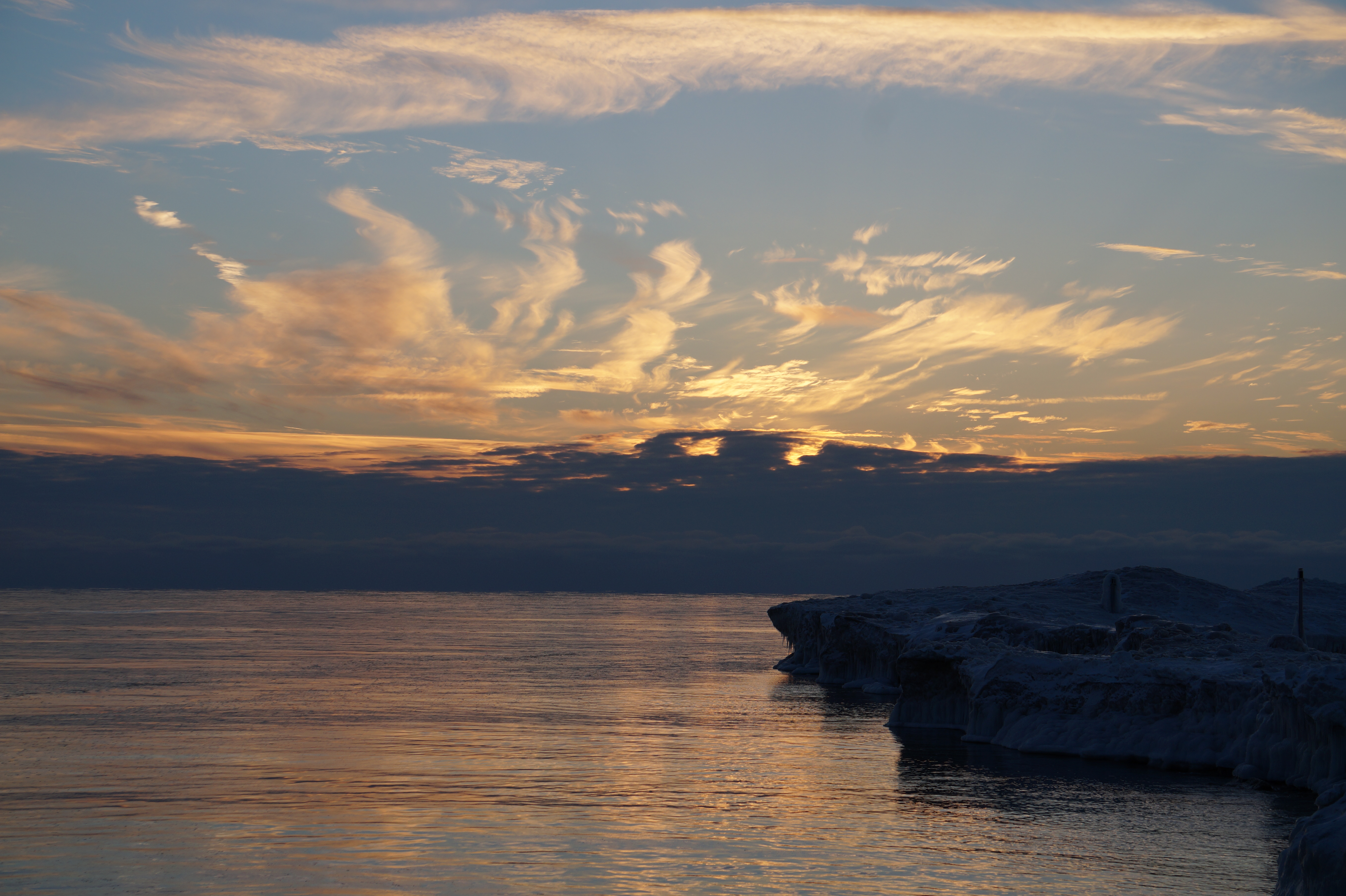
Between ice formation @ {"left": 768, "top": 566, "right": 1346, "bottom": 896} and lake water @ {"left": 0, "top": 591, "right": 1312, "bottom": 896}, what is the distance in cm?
127

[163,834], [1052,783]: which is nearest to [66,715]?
[163,834]

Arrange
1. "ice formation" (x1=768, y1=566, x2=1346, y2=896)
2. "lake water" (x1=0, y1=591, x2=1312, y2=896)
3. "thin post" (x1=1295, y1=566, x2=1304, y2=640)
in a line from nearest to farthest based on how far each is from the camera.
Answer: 1. "lake water" (x1=0, y1=591, x2=1312, y2=896)
2. "ice formation" (x1=768, y1=566, x2=1346, y2=896)
3. "thin post" (x1=1295, y1=566, x2=1304, y2=640)

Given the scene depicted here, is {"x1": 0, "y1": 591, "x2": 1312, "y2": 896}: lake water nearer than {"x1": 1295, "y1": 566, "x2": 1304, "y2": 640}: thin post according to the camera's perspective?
Yes

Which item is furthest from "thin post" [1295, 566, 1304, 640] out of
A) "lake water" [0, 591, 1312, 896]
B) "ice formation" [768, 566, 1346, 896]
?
"lake water" [0, 591, 1312, 896]

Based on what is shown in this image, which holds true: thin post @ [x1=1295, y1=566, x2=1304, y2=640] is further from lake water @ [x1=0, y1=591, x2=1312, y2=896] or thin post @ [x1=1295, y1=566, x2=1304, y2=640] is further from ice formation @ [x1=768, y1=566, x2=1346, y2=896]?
lake water @ [x1=0, y1=591, x2=1312, y2=896]

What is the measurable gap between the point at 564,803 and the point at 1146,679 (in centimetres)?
2055

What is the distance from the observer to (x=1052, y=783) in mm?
32125

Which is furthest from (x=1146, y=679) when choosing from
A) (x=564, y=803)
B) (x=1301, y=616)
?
(x=1301, y=616)

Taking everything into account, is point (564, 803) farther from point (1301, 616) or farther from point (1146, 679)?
point (1301, 616)

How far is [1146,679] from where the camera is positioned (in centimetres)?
3656

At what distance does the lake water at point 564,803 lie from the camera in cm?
2112

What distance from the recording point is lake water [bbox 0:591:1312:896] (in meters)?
21.1

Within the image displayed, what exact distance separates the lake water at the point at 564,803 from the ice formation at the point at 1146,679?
4.15 feet

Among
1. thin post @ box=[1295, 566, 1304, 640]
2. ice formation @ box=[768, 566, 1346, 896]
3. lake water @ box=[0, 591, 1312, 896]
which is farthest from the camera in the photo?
thin post @ box=[1295, 566, 1304, 640]
